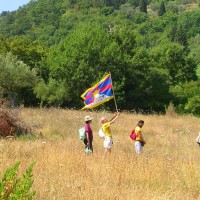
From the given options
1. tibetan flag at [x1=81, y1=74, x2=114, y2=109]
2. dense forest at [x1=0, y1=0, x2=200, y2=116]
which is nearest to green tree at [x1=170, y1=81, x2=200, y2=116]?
dense forest at [x1=0, y1=0, x2=200, y2=116]

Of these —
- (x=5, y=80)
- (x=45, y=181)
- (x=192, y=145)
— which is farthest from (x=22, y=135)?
(x=5, y=80)

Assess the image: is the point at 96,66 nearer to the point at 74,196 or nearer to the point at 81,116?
the point at 81,116

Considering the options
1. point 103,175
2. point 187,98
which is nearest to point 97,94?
point 103,175

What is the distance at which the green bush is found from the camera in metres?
3.61

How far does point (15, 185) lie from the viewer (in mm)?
3965

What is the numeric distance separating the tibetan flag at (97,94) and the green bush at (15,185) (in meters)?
10.7

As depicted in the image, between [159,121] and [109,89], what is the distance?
10.4m

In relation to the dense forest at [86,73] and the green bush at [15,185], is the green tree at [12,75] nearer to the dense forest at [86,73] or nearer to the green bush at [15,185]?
the dense forest at [86,73]

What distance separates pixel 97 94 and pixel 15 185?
1143 centimetres

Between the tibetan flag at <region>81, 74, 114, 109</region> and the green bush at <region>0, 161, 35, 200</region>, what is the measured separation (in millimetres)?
10668

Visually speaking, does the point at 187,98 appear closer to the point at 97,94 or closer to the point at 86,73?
the point at 86,73

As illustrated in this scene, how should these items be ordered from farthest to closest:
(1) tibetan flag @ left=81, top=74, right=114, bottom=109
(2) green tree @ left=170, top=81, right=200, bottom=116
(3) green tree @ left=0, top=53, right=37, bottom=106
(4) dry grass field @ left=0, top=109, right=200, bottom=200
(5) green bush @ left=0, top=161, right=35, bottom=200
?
(2) green tree @ left=170, top=81, right=200, bottom=116, (3) green tree @ left=0, top=53, right=37, bottom=106, (1) tibetan flag @ left=81, top=74, right=114, bottom=109, (4) dry grass field @ left=0, top=109, right=200, bottom=200, (5) green bush @ left=0, top=161, right=35, bottom=200

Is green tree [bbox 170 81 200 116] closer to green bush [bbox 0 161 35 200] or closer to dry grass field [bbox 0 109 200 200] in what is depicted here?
dry grass field [bbox 0 109 200 200]

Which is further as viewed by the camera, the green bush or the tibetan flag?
the tibetan flag
